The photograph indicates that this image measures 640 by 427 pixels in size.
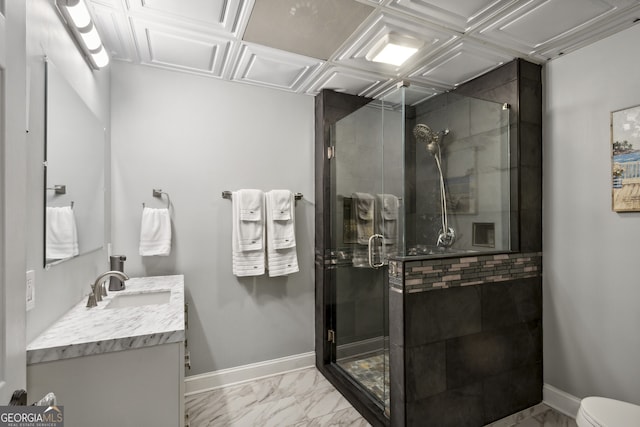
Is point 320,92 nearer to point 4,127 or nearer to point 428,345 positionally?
point 428,345

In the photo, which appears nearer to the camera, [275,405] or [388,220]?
[388,220]

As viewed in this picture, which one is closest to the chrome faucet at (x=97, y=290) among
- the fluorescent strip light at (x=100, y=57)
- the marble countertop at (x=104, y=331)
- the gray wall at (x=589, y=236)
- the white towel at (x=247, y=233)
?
the marble countertop at (x=104, y=331)

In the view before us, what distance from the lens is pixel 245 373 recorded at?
2.52 meters

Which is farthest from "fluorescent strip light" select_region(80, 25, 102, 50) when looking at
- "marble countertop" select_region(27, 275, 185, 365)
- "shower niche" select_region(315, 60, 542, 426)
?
"shower niche" select_region(315, 60, 542, 426)

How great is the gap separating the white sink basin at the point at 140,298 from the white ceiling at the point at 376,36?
5.06ft

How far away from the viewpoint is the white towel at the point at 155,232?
2.19 m

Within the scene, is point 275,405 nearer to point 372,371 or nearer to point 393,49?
point 372,371

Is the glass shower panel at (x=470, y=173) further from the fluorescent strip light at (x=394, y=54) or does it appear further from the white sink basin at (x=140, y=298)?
the white sink basin at (x=140, y=298)

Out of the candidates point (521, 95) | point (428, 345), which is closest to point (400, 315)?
point (428, 345)

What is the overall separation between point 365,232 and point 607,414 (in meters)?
1.51

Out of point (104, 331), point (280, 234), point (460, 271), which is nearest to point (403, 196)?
point (460, 271)

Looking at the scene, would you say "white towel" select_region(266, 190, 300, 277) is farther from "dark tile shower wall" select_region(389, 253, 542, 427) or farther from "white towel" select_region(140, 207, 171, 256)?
"dark tile shower wall" select_region(389, 253, 542, 427)

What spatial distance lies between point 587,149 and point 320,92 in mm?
1930

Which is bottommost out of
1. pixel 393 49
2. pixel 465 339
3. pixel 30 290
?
pixel 465 339
